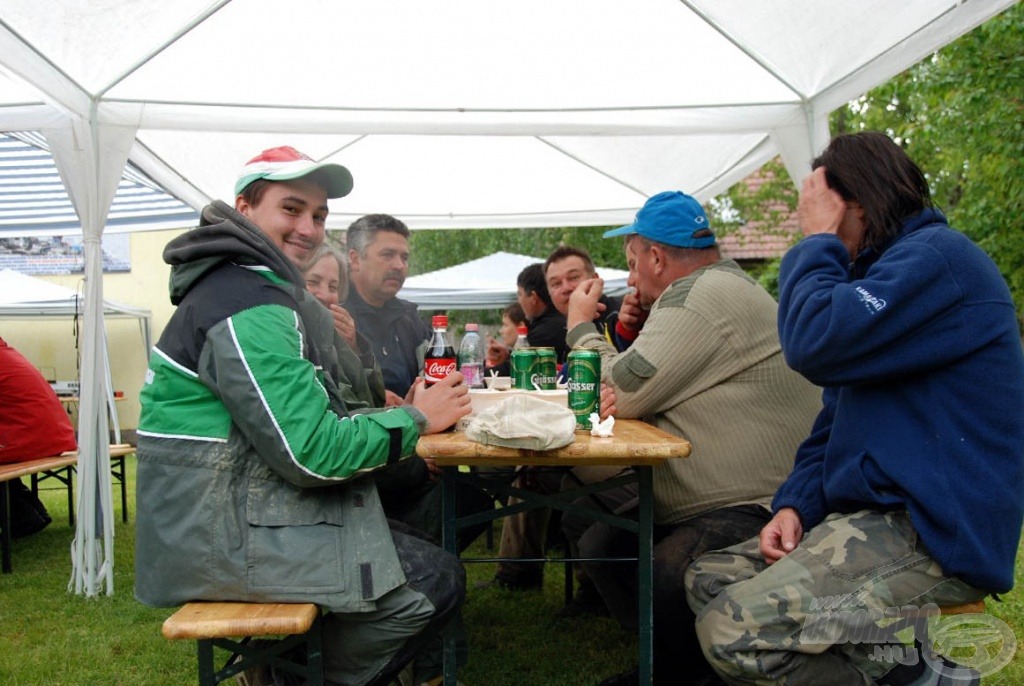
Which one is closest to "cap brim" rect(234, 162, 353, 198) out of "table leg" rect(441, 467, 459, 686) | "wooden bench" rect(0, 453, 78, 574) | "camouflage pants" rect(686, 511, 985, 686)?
"table leg" rect(441, 467, 459, 686)

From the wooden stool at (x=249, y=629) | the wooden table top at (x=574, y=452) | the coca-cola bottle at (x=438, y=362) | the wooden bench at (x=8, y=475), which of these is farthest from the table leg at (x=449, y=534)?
the wooden bench at (x=8, y=475)

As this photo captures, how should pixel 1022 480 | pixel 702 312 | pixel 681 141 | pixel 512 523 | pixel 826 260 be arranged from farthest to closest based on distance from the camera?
pixel 681 141, pixel 512 523, pixel 702 312, pixel 826 260, pixel 1022 480

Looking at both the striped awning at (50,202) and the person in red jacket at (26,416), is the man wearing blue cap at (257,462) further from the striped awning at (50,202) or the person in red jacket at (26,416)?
the striped awning at (50,202)

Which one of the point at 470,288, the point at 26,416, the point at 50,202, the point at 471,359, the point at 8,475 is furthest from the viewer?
the point at 470,288

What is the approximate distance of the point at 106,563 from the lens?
A: 14.9 feet

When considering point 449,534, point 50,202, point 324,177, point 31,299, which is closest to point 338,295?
point 324,177

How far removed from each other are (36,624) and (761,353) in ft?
12.7

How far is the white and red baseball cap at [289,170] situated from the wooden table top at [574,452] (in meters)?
0.81

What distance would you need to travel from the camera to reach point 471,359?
333cm

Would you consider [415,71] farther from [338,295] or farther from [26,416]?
[26,416]

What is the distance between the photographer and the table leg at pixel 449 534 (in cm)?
253

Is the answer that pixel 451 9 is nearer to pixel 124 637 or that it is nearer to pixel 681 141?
pixel 681 141

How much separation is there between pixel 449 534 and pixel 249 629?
82cm

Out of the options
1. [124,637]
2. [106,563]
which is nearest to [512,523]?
[124,637]
